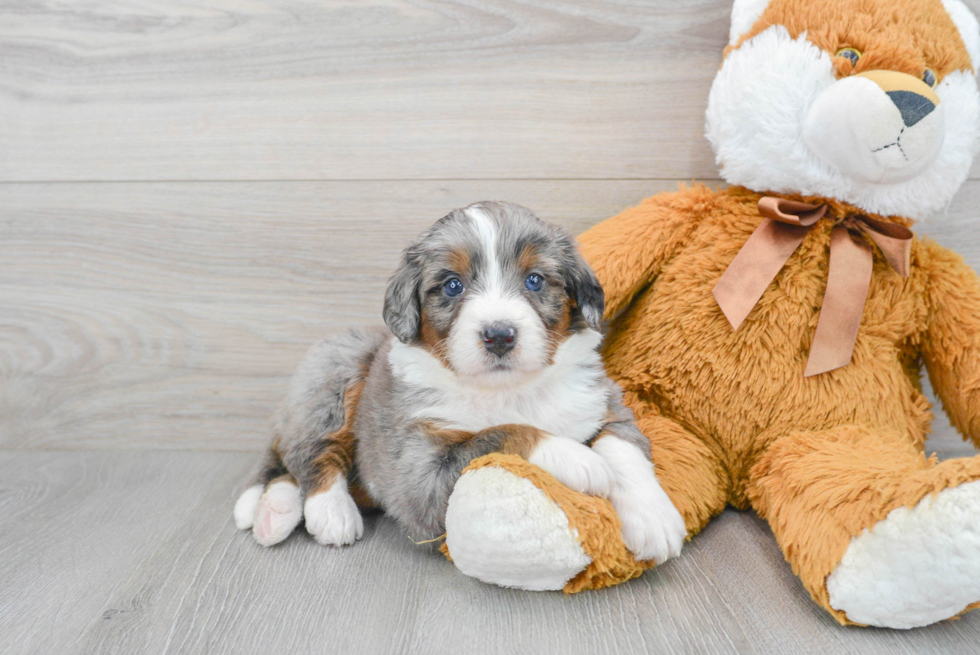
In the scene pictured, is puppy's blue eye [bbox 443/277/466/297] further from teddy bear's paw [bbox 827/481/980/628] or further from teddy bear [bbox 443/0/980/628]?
teddy bear's paw [bbox 827/481/980/628]

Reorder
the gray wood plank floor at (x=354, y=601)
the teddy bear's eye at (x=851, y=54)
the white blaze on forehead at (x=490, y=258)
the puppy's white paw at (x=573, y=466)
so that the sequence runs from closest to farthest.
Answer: the gray wood plank floor at (x=354, y=601) → the puppy's white paw at (x=573, y=466) → the white blaze on forehead at (x=490, y=258) → the teddy bear's eye at (x=851, y=54)

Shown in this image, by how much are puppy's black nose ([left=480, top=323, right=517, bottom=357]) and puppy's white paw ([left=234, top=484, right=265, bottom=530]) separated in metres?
0.91

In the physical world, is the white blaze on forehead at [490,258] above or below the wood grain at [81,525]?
above

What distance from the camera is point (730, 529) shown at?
1.91 m

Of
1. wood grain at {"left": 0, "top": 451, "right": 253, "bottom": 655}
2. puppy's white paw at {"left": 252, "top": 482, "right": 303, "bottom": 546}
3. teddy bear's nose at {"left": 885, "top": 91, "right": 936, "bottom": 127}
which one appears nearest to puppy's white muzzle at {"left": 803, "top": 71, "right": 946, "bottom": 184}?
teddy bear's nose at {"left": 885, "top": 91, "right": 936, "bottom": 127}

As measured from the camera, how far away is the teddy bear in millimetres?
1634

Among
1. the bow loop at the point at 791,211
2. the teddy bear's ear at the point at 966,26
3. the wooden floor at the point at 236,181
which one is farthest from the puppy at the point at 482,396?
the teddy bear's ear at the point at 966,26

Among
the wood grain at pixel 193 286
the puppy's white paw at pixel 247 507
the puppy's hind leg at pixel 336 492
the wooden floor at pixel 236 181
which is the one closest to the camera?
the puppy's hind leg at pixel 336 492

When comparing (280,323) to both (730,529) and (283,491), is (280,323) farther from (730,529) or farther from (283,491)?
(730,529)

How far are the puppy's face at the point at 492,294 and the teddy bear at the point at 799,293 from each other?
234mm

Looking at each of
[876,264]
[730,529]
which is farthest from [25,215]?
[876,264]

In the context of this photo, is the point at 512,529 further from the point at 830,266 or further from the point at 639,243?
the point at 830,266

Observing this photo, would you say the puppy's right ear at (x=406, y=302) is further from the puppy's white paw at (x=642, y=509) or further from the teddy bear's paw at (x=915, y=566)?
the teddy bear's paw at (x=915, y=566)

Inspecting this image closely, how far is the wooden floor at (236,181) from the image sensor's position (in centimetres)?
225
